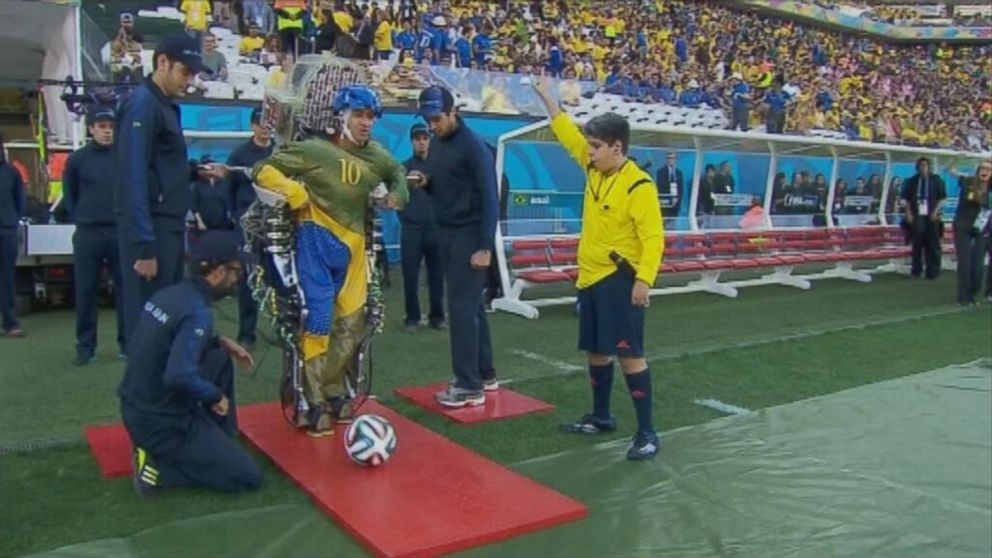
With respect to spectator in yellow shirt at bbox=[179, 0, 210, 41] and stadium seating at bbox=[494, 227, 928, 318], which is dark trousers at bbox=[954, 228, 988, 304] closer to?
stadium seating at bbox=[494, 227, 928, 318]

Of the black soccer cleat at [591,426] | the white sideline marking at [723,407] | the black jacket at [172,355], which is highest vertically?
the black jacket at [172,355]

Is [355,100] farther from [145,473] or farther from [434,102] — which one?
[145,473]

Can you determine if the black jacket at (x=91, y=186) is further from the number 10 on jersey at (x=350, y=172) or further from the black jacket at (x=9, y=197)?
the number 10 on jersey at (x=350, y=172)

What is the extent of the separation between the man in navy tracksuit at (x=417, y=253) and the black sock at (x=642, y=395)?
3.93 meters

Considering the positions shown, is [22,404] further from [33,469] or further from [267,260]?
[267,260]

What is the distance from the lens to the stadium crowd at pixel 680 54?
17281 mm

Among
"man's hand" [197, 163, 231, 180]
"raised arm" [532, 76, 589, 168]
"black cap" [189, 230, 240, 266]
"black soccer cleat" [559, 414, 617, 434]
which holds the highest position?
"raised arm" [532, 76, 589, 168]

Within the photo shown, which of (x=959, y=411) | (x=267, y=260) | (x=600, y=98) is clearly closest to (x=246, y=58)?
(x=600, y=98)

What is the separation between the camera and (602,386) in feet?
16.8

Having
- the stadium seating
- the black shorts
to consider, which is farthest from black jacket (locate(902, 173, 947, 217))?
the black shorts

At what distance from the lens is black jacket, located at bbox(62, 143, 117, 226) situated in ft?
21.7

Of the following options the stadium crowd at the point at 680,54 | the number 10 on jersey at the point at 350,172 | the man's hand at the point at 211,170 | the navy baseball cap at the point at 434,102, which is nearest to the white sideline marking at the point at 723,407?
the navy baseball cap at the point at 434,102

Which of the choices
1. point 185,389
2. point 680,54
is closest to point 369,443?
point 185,389

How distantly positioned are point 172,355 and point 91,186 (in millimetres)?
3526
